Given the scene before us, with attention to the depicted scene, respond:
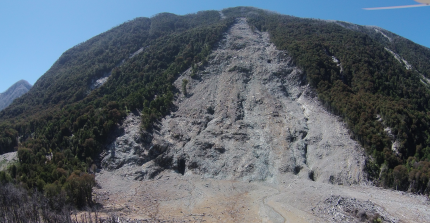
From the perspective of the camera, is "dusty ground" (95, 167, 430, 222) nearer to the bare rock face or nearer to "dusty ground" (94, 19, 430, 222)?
"dusty ground" (94, 19, 430, 222)

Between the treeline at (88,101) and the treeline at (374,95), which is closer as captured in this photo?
the treeline at (374,95)

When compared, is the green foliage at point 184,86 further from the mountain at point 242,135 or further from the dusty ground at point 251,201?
the dusty ground at point 251,201

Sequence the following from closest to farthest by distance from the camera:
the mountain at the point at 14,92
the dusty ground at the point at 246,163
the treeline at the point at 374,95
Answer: the dusty ground at the point at 246,163
the treeline at the point at 374,95
the mountain at the point at 14,92

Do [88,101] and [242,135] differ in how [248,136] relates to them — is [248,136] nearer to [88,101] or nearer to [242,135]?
[242,135]

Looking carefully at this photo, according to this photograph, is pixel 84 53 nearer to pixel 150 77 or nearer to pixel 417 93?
pixel 150 77

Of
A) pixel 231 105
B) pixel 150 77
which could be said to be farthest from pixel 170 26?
pixel 231 105

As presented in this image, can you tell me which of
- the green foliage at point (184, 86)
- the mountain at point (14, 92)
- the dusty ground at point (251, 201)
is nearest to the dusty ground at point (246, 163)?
the dusty ground at point (251, 201)
